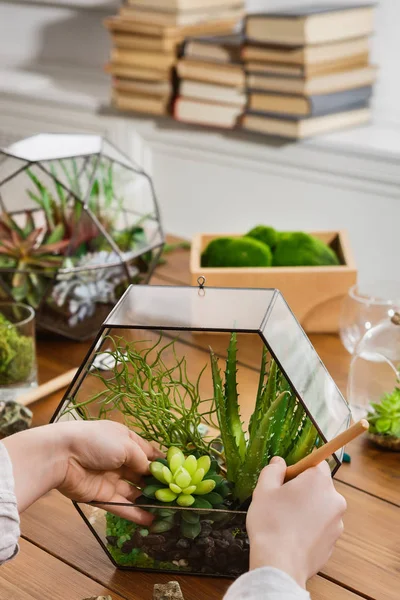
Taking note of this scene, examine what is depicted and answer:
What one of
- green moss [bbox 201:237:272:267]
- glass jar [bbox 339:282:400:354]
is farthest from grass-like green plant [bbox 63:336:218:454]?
green moss [bbox 201:237:272:267]

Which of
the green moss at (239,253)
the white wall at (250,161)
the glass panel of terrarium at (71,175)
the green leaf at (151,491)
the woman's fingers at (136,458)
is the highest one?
the glass panel of terrarium at (71,175)

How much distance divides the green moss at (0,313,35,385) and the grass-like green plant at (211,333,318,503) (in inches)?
18.5

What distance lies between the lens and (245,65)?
229 cm

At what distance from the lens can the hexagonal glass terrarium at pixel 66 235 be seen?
140 cm

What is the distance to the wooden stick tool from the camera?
733mm

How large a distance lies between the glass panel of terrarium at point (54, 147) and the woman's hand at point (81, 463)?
668 mm

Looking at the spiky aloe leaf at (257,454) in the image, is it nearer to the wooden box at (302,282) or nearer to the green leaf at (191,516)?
the green leaf at (191,516)

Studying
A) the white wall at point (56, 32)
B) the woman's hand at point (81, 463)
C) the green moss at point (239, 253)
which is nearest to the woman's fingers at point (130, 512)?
the woman's hand at point (81, 463)

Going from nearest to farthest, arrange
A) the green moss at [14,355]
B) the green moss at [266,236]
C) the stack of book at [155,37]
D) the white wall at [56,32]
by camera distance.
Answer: the green moss at [14,355] → the green moss at [266,236] → the stack of book at [155,37] → the white wall at [56,32]

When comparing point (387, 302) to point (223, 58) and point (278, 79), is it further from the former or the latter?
point (223, 58)

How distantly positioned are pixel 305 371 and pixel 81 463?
0.84 ft

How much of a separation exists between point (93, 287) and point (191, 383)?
52 centimetres

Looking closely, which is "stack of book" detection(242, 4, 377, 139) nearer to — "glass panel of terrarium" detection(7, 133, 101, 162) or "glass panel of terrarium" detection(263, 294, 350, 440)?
"glass panel of terrarium" detection(7, 133, 101, 162)

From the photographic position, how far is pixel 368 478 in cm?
106
